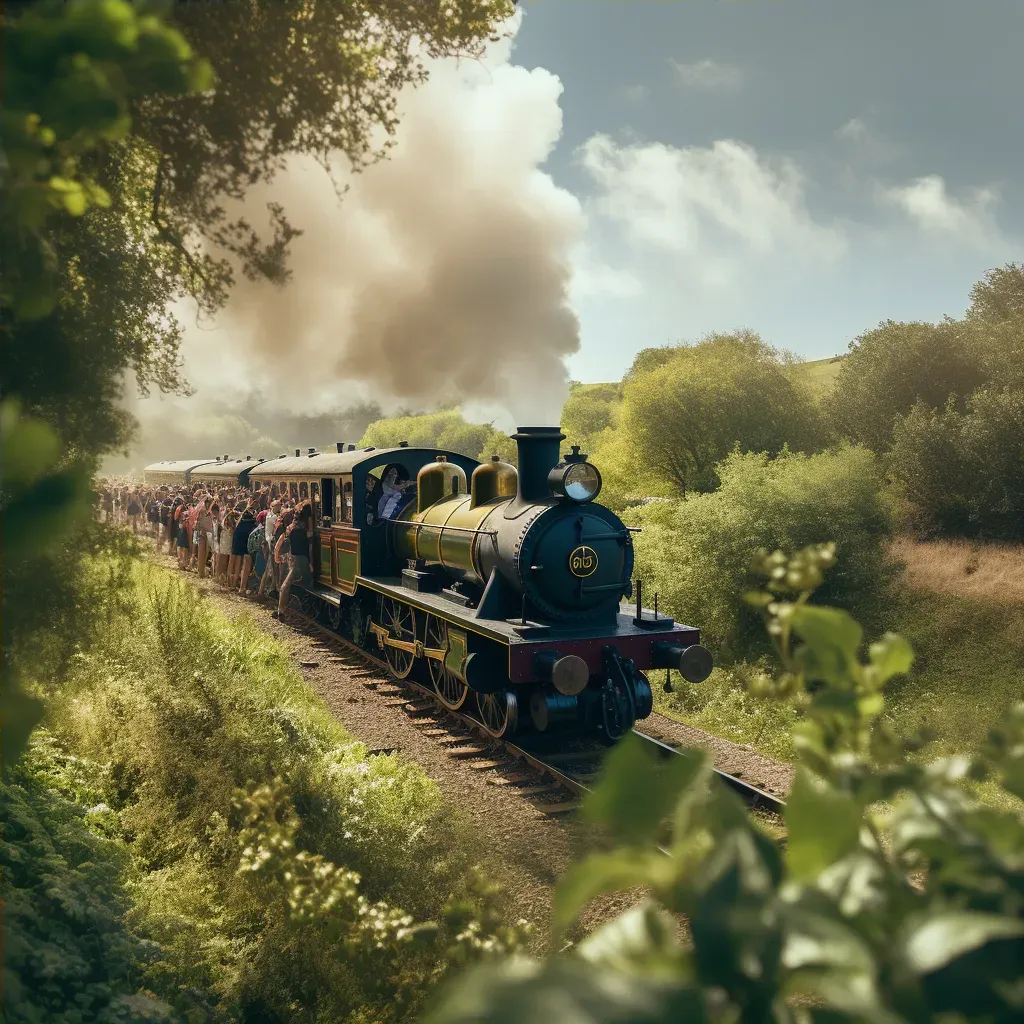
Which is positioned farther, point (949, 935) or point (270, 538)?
point (270, 538)

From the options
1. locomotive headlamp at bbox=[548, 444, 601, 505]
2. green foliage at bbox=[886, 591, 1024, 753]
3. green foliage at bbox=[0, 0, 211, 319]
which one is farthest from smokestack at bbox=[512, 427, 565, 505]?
green foliage at bbox=[0, 0, 211, 319]

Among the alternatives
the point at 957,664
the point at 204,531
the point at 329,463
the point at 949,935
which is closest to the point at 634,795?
the point at 949,935

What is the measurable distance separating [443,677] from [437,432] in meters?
78.6

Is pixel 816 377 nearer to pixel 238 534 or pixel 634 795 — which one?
pixel 238 534

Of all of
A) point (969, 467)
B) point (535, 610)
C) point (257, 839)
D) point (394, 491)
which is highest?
point (969, 467)

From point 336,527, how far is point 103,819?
8.05 meters

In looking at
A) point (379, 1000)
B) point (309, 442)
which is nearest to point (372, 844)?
point (379, 1000)

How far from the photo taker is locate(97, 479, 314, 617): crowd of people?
49.5ft

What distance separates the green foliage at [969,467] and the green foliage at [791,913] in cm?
2235

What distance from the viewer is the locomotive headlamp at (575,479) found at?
8.44 m

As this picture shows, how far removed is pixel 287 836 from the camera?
13.7ft

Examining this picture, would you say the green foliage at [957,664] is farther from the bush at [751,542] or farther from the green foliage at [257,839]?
the green foliage at [257,839]

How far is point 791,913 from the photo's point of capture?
2.25ft

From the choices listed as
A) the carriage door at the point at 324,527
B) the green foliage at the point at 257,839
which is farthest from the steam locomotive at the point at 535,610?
the carriage door at the point at 324,527
